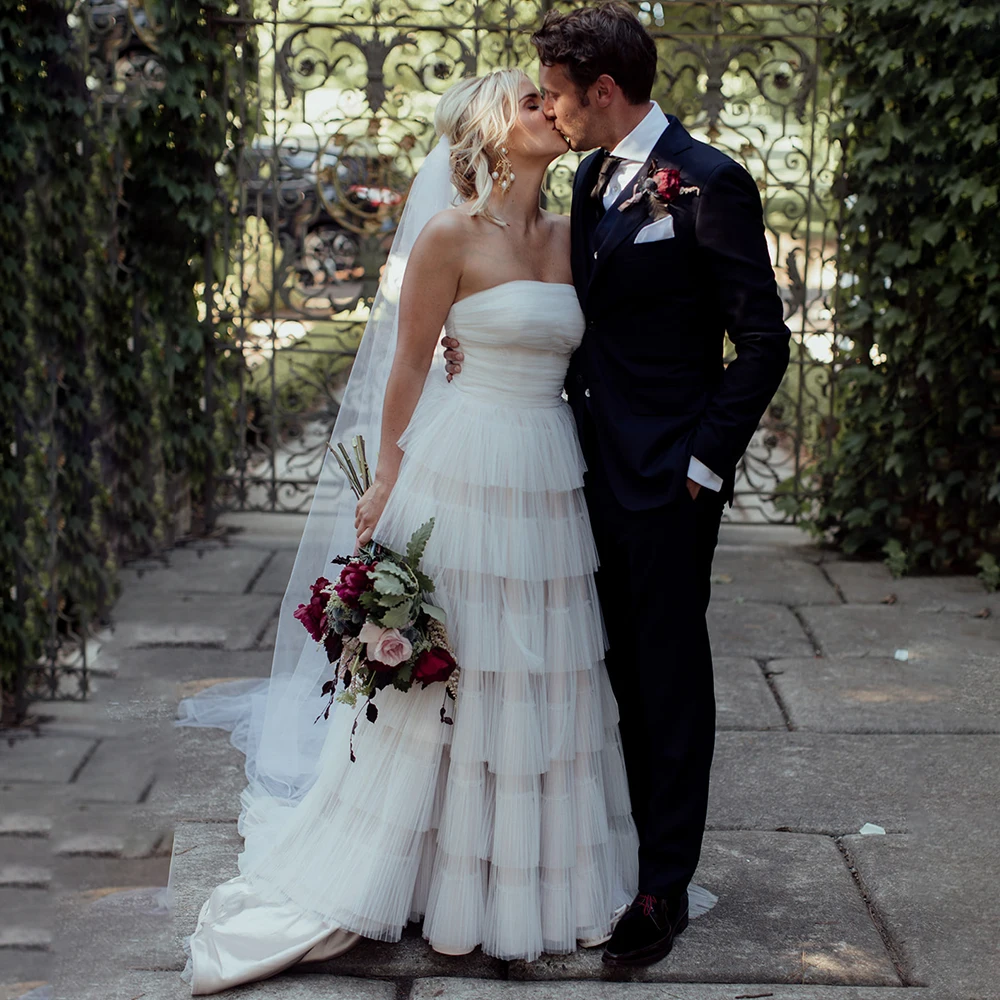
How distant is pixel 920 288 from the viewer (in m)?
5.58

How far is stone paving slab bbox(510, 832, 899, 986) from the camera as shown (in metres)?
2.80

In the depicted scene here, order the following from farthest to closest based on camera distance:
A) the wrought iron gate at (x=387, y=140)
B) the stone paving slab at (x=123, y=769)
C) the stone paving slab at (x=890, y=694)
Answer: the wrought iron gate at (x=387, y=140)
the stone paving slab at (x=890, y=694)
the stone paving slab at (x=123, y=769)

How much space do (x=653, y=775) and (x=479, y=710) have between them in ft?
1.39

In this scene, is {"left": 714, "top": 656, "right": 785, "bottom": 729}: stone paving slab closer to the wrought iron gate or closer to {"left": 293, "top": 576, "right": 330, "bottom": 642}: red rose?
the wrought iron gate

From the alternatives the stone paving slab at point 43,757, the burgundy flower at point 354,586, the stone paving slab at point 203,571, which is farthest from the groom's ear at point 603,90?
the stone paving slab at point 203,571

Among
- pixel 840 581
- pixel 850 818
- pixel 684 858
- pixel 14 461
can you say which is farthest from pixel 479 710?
pixel 840 581

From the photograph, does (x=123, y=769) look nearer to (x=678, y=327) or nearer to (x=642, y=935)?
(x=642, y=935)

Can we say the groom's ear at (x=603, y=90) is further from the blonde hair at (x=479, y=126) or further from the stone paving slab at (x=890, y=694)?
the stone paving slab at (x=890, y=694)

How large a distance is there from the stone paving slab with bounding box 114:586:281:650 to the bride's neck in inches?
104

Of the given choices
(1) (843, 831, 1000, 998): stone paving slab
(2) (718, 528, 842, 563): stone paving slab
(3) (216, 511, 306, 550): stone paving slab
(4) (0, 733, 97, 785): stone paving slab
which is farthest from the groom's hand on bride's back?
(2) (718, 528, 842, 563): stone paving slab

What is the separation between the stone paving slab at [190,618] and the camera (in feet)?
16.5

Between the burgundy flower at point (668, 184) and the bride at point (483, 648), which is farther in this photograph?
the bride at point (483, 648)

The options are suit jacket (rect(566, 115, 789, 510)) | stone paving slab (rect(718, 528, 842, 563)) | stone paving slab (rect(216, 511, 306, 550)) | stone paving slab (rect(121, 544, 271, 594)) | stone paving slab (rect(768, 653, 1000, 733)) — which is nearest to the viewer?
suit jacket (rect(566, 115, 789, 510))

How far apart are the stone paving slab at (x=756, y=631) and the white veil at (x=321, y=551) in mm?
1849
